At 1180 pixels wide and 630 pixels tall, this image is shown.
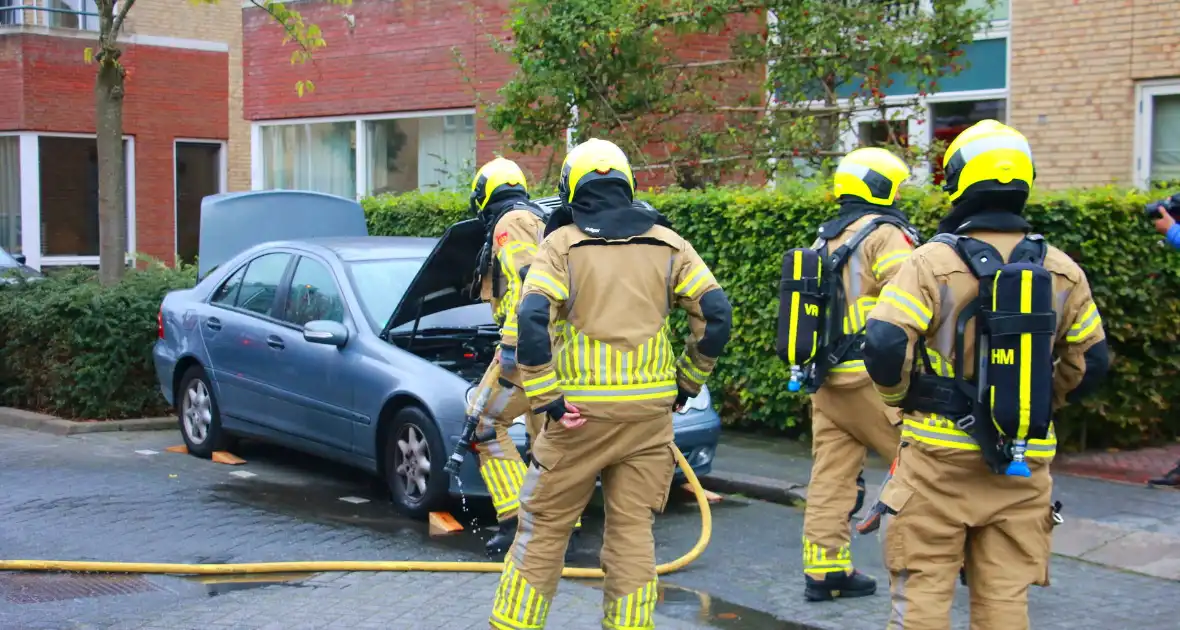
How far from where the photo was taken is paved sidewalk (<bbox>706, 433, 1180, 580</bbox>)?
6742mm

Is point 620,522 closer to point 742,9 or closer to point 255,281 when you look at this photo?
point 255,281

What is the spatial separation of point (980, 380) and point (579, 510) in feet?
5.19

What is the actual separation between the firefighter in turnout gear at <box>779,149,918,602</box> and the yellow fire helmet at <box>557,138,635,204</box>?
3.60 ft

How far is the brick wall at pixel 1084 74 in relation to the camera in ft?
38.0

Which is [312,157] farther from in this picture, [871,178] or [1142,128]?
[871,178]

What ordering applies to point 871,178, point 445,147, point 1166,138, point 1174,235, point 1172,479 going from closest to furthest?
point 871,178, point 1174,235, point 1172,479, point 1166,138, point 445,147

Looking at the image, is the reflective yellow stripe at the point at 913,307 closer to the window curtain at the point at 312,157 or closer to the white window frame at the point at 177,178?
the window curtain at the point at 312,157

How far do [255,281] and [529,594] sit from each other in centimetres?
488

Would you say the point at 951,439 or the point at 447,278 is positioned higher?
the point at 447,278

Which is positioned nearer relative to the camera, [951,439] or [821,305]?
[951,439]

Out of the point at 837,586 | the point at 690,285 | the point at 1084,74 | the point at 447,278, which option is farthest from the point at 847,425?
→ the point at 1084,74

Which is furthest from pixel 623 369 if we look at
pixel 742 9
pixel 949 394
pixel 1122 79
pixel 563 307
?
pixel 1122 79

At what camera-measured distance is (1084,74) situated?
11938 millimetres

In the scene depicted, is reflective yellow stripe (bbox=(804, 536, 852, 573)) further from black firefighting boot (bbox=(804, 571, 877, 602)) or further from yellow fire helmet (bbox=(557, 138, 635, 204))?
yellow fire helmet (bbox=(557, 138, 635, 204))
